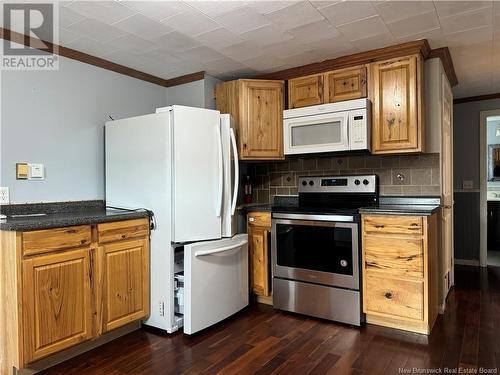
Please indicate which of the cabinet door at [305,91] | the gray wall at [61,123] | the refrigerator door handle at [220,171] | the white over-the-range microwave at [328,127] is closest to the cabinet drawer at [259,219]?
the refrigerator door handle at [220,171]

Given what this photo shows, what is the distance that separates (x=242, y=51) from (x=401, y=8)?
1217 millimetres

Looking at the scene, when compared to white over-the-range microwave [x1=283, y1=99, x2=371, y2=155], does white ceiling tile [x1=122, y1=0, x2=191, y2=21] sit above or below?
above

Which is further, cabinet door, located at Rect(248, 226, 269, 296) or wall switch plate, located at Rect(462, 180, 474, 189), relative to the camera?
wall switch plate, located at Rect(462, 180, 474, 189)

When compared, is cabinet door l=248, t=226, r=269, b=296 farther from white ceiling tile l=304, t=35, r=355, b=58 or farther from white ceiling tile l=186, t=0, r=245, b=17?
white ceiling tile l=186, t=0, r=245, b=17

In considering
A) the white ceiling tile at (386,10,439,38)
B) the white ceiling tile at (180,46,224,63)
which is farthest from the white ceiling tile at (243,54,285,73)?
the white ceiling tile at (386,10,439,38)

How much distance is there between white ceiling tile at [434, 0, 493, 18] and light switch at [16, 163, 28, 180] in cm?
291

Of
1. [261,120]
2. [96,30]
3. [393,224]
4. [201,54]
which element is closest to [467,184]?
[393,224]

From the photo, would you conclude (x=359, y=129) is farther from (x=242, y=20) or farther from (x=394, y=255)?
(x=242, y=20)

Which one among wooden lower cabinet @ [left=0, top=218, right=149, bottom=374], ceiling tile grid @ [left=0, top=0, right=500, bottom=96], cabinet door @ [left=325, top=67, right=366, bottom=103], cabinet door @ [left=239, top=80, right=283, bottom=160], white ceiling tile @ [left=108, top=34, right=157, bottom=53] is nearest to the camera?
wooden lower cabinet @ [left=0, top=218, right=149, bottom=374]

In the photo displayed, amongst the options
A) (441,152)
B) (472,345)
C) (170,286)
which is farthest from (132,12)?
(472,345)

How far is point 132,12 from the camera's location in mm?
2211

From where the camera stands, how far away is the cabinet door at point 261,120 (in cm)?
328

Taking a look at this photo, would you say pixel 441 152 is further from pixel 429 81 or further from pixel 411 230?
pixel 411 230

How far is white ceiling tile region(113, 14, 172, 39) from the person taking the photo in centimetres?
231
